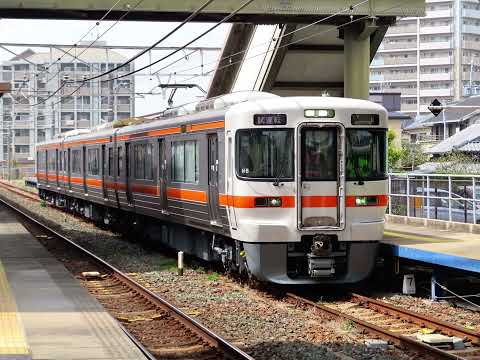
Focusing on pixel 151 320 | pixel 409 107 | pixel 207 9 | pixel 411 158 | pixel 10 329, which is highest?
pixel 409 107

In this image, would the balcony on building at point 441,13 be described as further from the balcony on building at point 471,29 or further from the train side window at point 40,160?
the train side window at point 40,160

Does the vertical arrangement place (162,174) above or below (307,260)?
above

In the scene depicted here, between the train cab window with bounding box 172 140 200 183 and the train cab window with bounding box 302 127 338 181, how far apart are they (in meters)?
2.94

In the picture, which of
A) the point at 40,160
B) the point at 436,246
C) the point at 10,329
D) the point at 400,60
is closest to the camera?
the point at 10,329

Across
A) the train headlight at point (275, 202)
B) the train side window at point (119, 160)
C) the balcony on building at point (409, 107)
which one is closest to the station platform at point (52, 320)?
the train headlight at point (275, 202)

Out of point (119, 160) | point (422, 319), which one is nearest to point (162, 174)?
point (119, 160)

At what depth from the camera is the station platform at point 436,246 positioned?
1181 cm

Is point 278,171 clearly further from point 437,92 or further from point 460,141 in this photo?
point 437,92

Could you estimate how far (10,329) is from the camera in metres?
9.32

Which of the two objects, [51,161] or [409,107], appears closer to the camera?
[51,161]

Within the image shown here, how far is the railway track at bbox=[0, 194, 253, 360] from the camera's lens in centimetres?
936

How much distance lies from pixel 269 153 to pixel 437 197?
20.9 ft

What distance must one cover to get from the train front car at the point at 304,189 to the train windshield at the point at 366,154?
17 millimetres

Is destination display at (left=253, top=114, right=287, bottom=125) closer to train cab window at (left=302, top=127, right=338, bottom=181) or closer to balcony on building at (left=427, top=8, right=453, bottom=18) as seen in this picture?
train cab window at (left=302, top=127, right=338, bottom=181)
